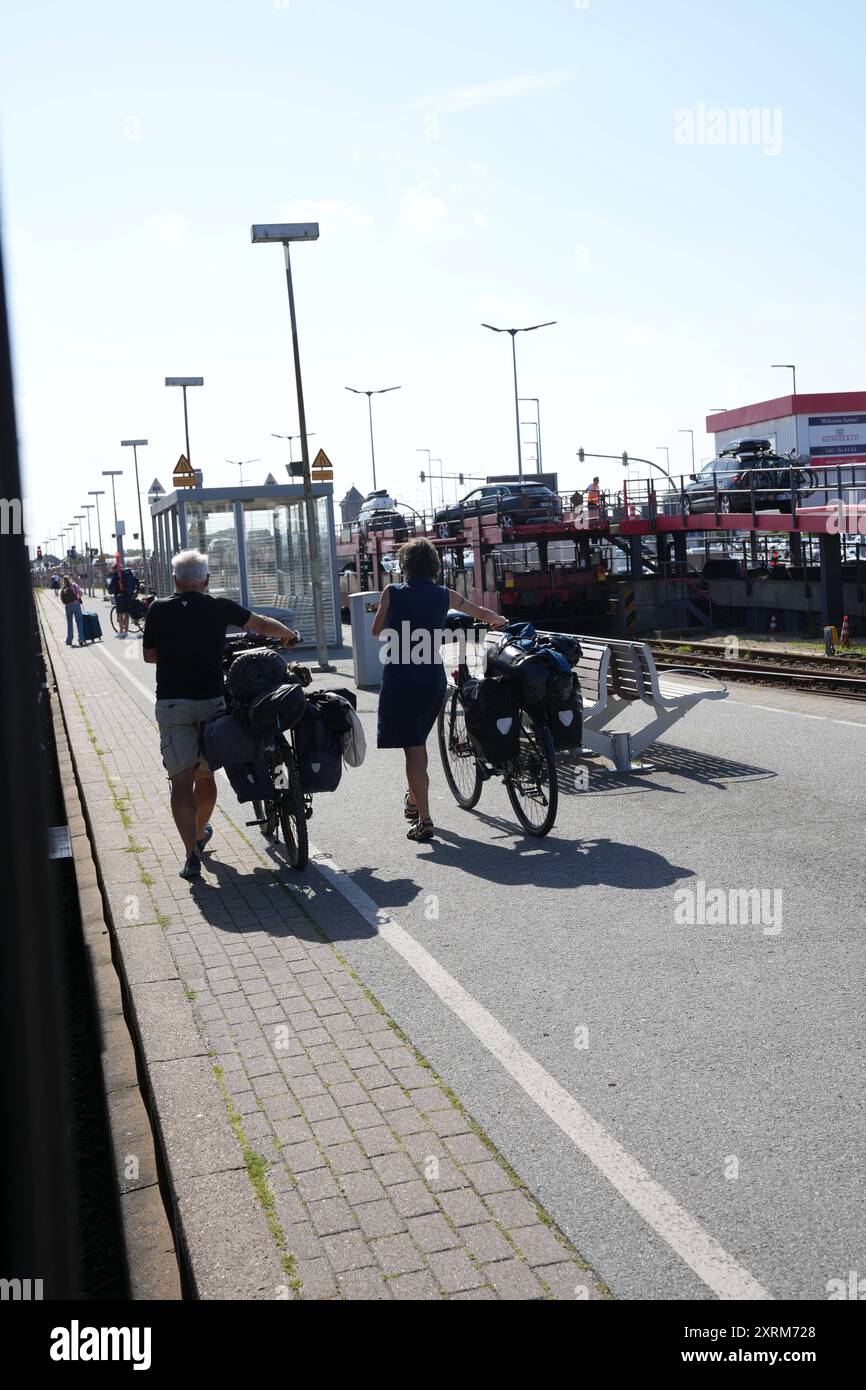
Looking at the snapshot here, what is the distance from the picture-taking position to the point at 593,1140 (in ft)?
12.9

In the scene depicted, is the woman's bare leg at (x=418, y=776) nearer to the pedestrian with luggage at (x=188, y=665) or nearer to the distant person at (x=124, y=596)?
the pedestrian with luggage at (x=188, y=665)

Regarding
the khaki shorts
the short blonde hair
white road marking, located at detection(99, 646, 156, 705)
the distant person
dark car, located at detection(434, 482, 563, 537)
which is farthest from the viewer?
the distant person

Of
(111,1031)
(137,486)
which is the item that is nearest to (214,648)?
(111,1031)

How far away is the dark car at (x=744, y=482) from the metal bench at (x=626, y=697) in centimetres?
1534

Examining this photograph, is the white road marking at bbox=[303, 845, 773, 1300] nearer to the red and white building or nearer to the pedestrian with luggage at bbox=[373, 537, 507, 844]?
the pedestrian with luggage at bbox=[373, 537, 507, 844]

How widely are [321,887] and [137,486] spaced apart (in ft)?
158

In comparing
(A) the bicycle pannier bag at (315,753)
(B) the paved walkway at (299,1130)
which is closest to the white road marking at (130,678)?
(A) the bicycle pannier bag at (315,753)

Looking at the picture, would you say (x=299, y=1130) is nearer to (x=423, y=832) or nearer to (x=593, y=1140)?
(x=593, y=1140)

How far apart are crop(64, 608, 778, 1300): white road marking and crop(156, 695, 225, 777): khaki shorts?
5.87 ft

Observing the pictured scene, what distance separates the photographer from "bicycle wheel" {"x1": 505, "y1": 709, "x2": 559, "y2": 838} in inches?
314

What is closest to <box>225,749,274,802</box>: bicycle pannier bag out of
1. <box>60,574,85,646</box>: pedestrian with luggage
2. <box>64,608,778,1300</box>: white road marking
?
<box>64,608,778,1300</box>: white road marking

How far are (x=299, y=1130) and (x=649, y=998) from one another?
5.47 ft
